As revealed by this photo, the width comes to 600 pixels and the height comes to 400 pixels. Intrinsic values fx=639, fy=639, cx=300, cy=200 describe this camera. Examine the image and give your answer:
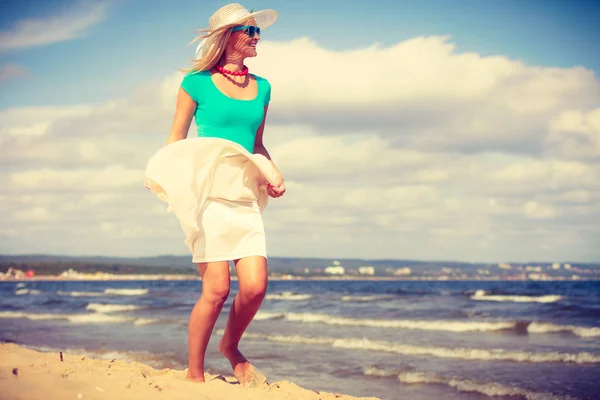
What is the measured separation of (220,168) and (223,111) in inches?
12.7

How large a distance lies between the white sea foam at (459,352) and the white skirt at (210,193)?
7.25 m

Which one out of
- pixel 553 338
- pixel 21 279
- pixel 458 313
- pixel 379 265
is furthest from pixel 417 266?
pixel 553 338

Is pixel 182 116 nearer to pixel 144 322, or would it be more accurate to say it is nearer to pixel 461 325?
pixel 144 322

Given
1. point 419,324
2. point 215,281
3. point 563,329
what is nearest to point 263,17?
point 215,281

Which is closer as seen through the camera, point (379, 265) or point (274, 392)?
point (274, 392)

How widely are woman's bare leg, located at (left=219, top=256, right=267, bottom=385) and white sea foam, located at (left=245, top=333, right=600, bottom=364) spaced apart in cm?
664

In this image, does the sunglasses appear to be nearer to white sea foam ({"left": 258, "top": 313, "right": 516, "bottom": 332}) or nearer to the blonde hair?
the blonde hair

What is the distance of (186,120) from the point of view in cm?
363

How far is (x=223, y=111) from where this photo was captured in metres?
3.62

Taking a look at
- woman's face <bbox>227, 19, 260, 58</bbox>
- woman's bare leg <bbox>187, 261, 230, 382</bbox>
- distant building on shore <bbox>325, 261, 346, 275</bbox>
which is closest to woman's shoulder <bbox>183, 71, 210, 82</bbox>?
woman's face <bbox>227, 19, 260, 58</bbox>

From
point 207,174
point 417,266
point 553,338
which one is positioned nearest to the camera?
point 207,174

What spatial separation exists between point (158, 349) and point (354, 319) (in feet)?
30.0

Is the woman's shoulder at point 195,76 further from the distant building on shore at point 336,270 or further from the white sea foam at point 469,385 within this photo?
the distant building on shore at point 336,270

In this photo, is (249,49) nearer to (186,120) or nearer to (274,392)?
(186,120)
